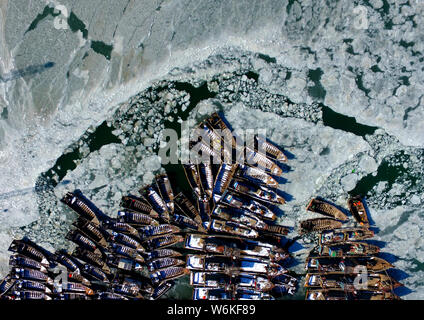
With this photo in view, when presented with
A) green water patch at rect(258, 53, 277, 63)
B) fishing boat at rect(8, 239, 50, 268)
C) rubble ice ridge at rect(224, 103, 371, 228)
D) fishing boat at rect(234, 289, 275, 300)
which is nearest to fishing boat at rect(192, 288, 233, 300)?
fishing boat at rect(234, 289, 275, 300)

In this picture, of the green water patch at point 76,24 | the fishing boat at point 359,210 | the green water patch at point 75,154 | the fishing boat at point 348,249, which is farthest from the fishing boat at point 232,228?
the green water patch at point 76,24

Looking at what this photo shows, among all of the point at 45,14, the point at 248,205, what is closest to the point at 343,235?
the point at 248,205

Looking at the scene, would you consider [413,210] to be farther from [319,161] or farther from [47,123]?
[47,123]

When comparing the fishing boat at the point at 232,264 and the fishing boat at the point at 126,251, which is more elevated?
the fishing boat at the point at 126,251

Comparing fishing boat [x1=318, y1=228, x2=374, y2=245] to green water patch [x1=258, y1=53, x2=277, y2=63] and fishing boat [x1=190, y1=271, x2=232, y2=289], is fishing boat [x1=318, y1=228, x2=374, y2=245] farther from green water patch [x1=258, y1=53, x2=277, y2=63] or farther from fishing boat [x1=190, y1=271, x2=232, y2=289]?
green water patch [x1=258, y1=53, x2=277, y2=63]

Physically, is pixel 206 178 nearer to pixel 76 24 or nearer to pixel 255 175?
pixel 255 175

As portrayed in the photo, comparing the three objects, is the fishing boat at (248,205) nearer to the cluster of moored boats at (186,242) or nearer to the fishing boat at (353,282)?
the cluster of moored boats at (186,242)
